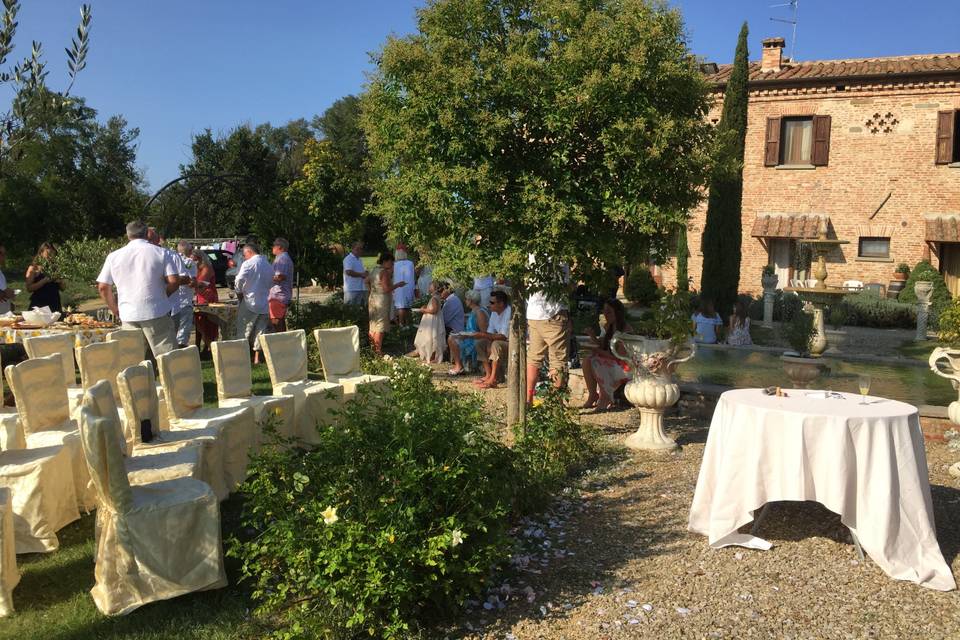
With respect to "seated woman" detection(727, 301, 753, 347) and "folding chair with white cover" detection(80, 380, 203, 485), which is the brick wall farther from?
"folding chair with white cover" detection(80, 380, 203, 485)

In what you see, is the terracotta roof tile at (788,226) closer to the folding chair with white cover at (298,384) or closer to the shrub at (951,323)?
the shrub at (951,323)

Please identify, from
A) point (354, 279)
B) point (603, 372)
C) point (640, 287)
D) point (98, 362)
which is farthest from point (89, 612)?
point (640, 287)

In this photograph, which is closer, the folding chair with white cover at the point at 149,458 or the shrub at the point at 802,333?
the folding chair with white cover at the point at 149,458

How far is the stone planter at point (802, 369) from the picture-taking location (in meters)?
8.01

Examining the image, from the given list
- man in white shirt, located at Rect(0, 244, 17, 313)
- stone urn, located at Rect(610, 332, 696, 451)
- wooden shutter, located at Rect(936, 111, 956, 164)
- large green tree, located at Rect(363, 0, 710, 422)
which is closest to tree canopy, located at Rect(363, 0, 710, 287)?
large green tree, located at Rect(363, 0, 710, 422)

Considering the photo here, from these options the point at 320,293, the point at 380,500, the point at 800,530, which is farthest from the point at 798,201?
the point at 380,500

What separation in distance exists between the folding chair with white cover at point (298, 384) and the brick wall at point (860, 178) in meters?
15.7

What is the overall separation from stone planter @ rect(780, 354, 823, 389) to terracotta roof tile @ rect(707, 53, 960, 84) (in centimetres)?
1290

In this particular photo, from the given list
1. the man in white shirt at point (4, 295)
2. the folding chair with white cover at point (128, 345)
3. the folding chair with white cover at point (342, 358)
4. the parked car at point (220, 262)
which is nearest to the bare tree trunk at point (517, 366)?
the folding chair with white cover at point (342, 358)

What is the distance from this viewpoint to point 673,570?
3.92 m

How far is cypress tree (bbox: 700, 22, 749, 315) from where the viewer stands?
18.0 metres

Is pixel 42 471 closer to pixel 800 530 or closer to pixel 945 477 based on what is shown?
pixel 800 530

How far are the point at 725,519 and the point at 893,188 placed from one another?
1872 centimetres

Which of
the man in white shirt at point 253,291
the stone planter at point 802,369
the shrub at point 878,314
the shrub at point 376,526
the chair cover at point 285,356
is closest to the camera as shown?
the shrub at point 376,526
